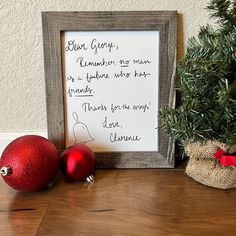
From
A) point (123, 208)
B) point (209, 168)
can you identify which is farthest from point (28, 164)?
point (209, 168)

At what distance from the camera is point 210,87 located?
66cm

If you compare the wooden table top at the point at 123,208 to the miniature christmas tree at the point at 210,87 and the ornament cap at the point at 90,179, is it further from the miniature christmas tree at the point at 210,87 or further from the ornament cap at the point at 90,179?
the miniature christmas tree at the point at 210,87

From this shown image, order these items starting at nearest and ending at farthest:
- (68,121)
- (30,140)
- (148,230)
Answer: (148,230) → (30,140) → (68,121)

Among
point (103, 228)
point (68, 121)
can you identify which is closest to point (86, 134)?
point (68, 121)

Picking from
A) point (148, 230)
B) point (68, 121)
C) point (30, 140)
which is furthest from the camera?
point (68, 121)

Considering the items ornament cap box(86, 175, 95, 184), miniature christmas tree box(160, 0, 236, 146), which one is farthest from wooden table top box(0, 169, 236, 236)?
miniature christmas tree box(160, 0, 236, 146)

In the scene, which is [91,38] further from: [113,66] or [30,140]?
[30,140]

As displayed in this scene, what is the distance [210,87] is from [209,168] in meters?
0.17

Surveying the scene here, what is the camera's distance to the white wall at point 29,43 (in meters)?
0.78

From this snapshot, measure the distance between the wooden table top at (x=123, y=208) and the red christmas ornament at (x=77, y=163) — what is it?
2 cm

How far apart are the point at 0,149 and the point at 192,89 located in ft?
1.62

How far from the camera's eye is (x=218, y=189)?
723 mm

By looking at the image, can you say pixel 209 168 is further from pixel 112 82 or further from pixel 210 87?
pixel 112 82

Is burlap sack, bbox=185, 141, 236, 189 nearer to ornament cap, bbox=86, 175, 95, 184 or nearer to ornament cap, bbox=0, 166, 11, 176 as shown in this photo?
ornament cap, bbox=86, 175, 95, 184
